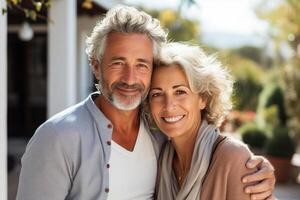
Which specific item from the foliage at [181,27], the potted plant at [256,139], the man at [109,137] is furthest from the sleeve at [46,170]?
the foliage at [181,27]

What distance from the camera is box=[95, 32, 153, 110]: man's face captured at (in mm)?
2461

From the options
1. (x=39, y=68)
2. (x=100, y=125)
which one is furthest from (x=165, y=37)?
(x=39, y=68)

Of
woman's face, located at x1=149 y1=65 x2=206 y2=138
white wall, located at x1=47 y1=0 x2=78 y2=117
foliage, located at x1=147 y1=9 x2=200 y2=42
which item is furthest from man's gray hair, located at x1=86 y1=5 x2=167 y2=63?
foliage, located at x1=147 y1=9 x2=200 y2=42

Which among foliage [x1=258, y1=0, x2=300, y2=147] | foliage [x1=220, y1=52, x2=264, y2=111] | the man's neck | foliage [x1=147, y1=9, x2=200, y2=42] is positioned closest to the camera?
the man's neck

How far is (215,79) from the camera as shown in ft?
8.58

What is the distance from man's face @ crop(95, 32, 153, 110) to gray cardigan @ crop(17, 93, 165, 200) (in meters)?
0.15

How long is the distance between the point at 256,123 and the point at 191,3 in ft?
25.4

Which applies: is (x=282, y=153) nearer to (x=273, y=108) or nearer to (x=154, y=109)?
(x=273, y=108)

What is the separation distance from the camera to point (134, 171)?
254 centimetres

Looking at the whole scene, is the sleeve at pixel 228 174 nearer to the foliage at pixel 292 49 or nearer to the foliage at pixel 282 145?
the foliage at pixel 282 145

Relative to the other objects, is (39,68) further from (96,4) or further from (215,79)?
(215,79)

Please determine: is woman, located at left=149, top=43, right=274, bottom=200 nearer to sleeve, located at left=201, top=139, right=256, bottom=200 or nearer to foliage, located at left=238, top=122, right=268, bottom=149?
sleeve, located at left=201, top=139, right=256, bottom=200

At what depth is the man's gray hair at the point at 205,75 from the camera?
2.52 meters
